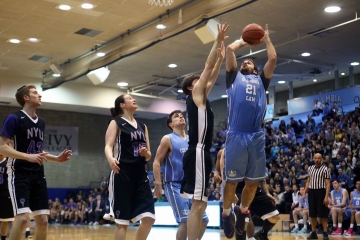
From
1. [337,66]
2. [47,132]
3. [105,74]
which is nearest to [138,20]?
[105,74]

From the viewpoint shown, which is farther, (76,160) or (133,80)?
(76,160)

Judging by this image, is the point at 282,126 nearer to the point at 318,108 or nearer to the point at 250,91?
the point at 318,108

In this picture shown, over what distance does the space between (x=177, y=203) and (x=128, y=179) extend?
3.37 ft

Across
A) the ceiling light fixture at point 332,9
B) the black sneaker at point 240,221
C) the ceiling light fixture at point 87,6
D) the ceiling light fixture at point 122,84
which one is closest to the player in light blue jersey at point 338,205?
the ceiling light fixture at point 332,9

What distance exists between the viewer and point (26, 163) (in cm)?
539

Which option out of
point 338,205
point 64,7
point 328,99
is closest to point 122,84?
point 328,99

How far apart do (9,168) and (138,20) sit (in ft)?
34.6

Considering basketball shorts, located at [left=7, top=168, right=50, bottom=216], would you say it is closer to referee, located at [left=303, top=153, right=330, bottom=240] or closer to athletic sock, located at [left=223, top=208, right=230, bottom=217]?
athletic sock, located at [left=223, top=208, right=230, bottom=217]

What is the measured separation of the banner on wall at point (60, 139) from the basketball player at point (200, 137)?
20886 millimetres

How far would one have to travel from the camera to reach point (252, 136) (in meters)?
5.52

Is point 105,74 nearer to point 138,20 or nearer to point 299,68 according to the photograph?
point 138,20

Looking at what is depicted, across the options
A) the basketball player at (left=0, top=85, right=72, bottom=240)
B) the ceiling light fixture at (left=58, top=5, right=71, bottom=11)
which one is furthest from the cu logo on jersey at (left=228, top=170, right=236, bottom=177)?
the ceiling light fixture at (left=58, top=5, right=71, bottom=11)

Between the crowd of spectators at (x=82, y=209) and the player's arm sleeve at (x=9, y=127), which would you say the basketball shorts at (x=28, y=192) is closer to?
the player's arm sleeve at (x=9, y=127)

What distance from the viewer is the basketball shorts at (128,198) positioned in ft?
17.7
